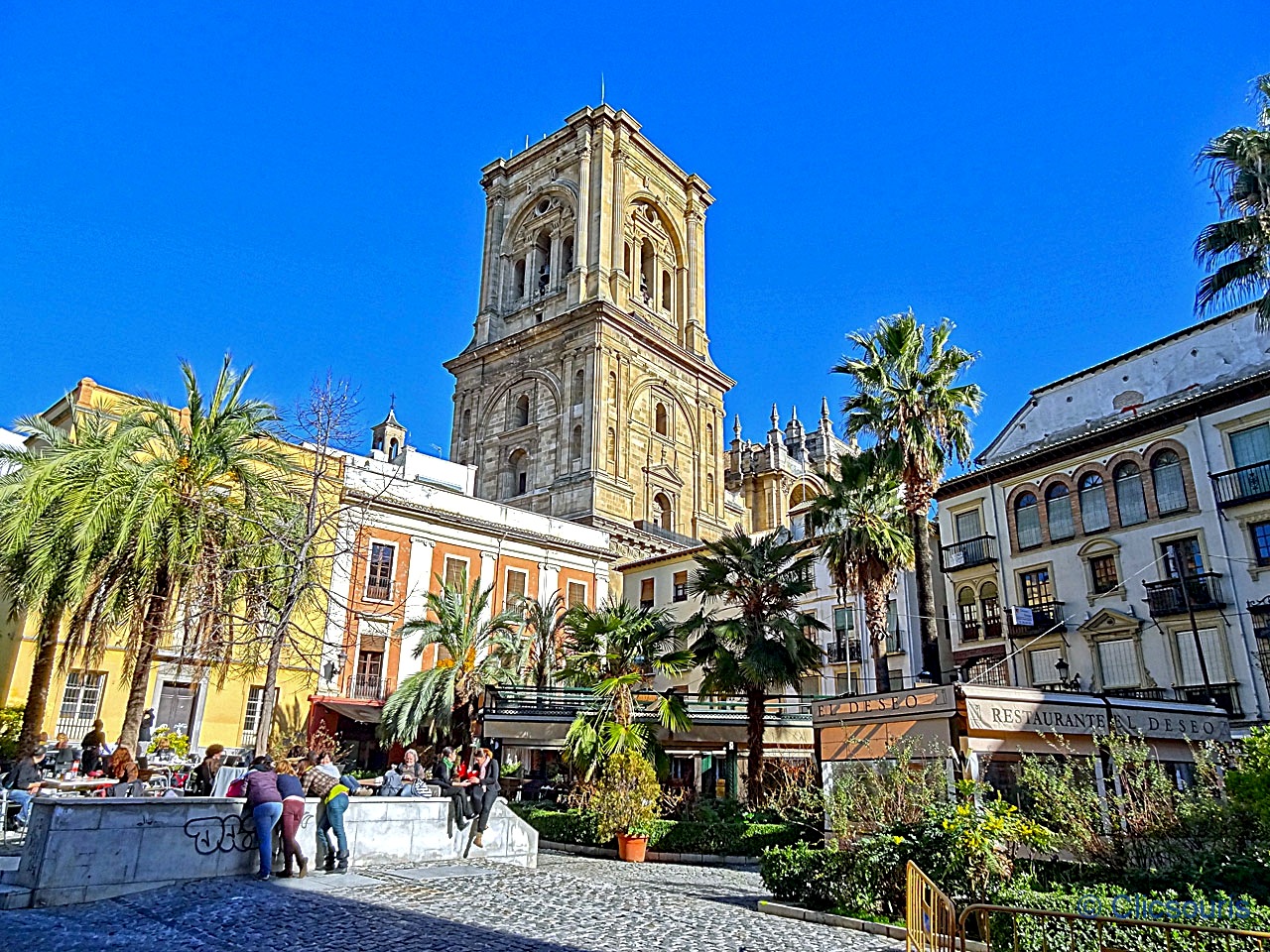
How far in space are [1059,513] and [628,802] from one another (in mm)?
18042

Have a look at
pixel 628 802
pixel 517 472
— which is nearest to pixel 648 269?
pixel 517 472

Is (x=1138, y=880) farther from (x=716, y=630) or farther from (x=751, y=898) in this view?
(x=716, y=630)

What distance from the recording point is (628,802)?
19.8 metres

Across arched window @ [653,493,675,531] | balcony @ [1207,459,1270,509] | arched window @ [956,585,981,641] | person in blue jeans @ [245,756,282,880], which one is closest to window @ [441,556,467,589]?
arched window @ [956,585,981,641]

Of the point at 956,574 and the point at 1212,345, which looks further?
the point at 956,574

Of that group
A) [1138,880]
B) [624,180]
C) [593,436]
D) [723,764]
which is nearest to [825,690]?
[723,764]

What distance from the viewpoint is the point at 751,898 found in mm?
14219

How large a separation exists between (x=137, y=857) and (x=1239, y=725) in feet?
81.8

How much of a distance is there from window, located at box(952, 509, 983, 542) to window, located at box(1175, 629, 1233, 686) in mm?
7805

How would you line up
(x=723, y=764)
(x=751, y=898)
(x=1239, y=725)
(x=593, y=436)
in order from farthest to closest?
(x=593, y=436) → (x=723, y=764) → (x=1239, y=725) → (x=751, y=898)

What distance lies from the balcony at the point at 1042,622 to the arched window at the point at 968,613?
185 cm

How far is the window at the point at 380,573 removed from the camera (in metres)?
35.0

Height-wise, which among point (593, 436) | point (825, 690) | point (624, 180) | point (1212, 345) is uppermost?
point (624, 180)

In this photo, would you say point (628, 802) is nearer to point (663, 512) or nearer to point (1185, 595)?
point (1185, 595)
